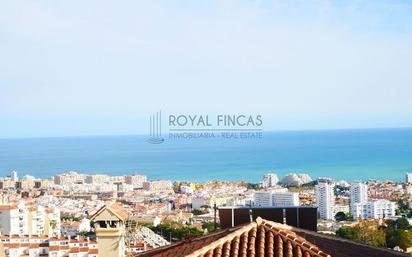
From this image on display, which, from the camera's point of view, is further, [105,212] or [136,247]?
[136,247]

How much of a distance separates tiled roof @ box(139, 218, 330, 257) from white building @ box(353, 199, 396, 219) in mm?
45489

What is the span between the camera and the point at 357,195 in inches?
2186

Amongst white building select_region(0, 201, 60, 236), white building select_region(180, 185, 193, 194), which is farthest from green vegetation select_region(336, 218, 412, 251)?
white building select_region(180, 185, 193, 194)

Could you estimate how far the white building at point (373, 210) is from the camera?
48.3 m

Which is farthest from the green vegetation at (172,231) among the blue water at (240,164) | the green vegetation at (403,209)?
the blue water at (240,164)

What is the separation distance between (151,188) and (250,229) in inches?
2889

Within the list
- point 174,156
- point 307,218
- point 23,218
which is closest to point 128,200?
point 23,218

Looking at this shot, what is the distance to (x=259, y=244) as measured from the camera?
4.19m

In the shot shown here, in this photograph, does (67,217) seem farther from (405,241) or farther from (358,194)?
(405,241)

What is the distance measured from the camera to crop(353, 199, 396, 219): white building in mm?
48344

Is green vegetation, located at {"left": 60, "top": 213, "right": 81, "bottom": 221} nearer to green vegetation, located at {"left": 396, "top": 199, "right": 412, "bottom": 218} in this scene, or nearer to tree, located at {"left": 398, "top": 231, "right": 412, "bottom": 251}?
green vegetation, located at {"left": 396, "top": 199, "right": 412, "bottom": 218}

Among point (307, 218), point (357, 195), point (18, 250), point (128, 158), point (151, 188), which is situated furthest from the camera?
point (128, 158)

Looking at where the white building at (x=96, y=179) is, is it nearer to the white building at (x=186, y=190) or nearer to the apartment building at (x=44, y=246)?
the white building at (x=186, y=190)

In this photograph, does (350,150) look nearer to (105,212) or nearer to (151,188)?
(151,188)
